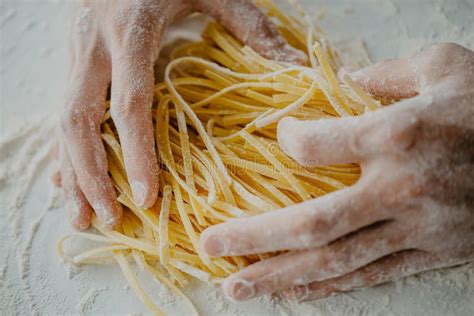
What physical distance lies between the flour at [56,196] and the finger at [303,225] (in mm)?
206

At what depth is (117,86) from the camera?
1.35m

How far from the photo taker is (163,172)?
134cm

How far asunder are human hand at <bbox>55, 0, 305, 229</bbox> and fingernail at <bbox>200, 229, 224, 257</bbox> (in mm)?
198

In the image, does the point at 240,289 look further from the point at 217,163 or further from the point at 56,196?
the point at 56,196

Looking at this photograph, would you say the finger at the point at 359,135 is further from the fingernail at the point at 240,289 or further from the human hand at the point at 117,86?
the human hand at the point at 117,86

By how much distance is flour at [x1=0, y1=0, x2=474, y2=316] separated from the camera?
1212 millimetres

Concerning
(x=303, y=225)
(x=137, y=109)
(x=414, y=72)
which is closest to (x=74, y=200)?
(x=137, y=109)

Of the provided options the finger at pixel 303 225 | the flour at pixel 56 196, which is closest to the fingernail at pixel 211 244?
the finger at pixel 303 225

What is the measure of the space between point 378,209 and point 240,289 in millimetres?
321

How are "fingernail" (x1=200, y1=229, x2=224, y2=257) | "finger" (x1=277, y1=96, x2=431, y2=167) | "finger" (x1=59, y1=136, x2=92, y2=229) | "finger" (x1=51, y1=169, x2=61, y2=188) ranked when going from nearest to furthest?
1. "finger" (x1=277, y1=96, x2=431, y2=167)
2. "fingernail" (x1=200, y1=229, x2=224, y2=257)
3. "finger" (x1=59, y1=136, x2=92, y2=229)
4. "finger" (x1=51, y1=169, x2=61, y2=188)

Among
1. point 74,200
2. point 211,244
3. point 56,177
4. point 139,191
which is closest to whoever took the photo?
point 211,244

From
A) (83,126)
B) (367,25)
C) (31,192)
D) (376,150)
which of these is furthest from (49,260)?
(367,25)

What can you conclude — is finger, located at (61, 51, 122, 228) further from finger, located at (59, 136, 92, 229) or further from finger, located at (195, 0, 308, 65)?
finger, located at (195, 0, 308, 65)

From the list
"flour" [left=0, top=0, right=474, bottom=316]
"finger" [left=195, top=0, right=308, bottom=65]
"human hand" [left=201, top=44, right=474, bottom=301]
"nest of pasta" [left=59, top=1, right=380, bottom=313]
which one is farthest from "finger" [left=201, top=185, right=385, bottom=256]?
"finger" [left=195, top=0, right=308, bottom=65]
